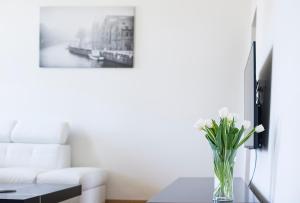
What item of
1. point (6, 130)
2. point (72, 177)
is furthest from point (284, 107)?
Result: point (6, 130)

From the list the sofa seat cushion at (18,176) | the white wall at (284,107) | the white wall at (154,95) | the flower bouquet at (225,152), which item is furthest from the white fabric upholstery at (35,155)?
the flower bouquet at (225,152)

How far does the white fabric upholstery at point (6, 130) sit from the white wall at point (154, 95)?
222 millimetres

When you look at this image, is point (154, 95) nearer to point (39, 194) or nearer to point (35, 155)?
point (35, 155)

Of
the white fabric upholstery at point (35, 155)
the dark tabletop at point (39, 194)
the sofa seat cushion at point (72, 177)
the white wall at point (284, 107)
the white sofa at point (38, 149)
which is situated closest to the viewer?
the white wall at point (284, 107)

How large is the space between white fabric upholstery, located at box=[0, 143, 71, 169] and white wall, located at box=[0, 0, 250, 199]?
29 cm

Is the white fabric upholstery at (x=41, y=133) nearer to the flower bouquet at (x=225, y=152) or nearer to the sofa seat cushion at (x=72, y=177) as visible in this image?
the sofa seat cushion at (x=72, y=177)

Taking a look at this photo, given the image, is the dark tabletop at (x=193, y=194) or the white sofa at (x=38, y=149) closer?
the dark tabletop at (x=193, y=194)

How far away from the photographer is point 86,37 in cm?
557

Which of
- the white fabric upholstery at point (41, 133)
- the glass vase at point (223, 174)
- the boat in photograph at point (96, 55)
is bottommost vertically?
the white fabric upholstery at point (41, 133)

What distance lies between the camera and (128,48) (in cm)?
546

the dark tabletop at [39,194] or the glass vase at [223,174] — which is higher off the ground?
the glass vase at [223,174]

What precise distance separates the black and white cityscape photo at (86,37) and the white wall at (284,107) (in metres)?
3.03

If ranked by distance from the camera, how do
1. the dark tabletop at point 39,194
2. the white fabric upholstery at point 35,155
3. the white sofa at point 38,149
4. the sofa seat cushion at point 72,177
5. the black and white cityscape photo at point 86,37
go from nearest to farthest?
the dark tabletop at point 39,194
the sofa seat cushion at point 72,177
the white sofa at point 38,149
the white fabric upholstery at point 35,155
the black and white cityscape photo at point 86,37

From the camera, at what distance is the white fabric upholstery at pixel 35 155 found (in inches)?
205
